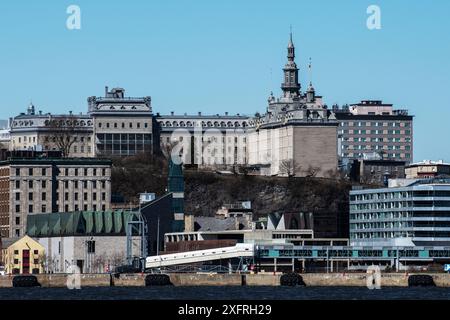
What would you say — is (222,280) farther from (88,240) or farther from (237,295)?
(88,240)

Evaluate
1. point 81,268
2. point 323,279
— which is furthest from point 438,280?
point 81,268

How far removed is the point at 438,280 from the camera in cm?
12156

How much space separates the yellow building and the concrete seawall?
29086mm

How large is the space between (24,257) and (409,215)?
40.3 metres

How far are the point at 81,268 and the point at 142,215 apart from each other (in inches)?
489

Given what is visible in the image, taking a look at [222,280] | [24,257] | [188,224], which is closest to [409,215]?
[188,224]

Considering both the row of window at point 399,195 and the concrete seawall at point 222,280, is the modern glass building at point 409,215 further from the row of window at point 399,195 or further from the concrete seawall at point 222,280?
the concrete seawall at point 222,280

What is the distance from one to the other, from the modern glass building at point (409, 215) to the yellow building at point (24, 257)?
3570 cm

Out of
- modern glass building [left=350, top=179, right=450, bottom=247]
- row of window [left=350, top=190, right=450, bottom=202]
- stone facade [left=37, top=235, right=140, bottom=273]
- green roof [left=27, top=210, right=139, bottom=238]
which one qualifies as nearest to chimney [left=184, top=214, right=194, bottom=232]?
green roof [left=27, top=210, right=139, bottom=238]

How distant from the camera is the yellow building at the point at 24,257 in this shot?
515ft

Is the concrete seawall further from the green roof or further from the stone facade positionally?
the green roof

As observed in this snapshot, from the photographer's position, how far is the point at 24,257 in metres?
159
